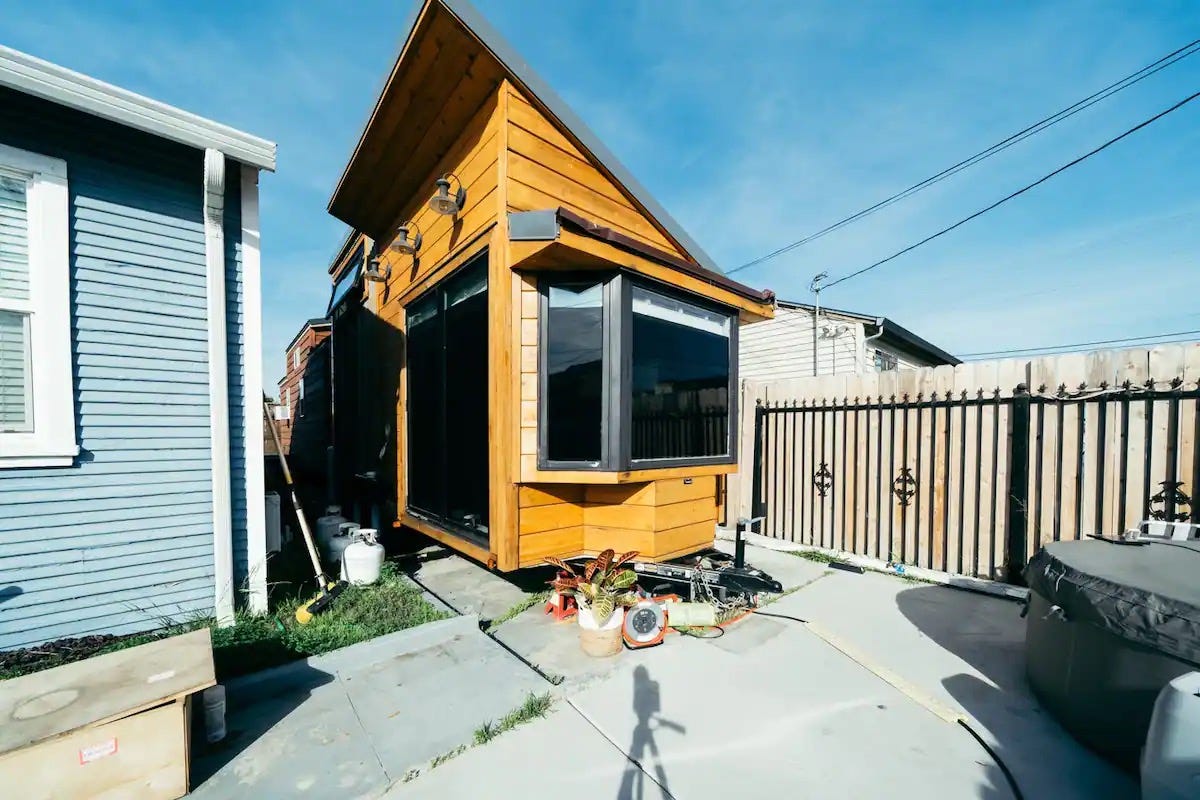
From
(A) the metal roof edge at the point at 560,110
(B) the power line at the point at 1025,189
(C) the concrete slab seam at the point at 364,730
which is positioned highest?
(B) the power line at the point at 1025,189

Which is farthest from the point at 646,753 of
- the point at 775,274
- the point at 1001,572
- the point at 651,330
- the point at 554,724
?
the point at 775,274

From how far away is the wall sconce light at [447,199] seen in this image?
3.67 metres

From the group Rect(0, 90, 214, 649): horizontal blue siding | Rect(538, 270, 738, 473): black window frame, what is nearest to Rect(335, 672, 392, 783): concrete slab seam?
A: Rect(0, 90, 214, 649): horizontal blue siding

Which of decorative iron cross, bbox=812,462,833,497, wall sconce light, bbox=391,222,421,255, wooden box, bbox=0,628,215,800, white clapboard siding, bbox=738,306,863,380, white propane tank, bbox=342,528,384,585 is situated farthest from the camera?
white clapboard siding, bbox=738,306,863,380

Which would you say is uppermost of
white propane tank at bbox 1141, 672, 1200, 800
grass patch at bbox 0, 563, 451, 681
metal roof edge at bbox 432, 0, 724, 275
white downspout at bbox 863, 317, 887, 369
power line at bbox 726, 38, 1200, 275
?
power line at bbox 726, 38, 1200, 275

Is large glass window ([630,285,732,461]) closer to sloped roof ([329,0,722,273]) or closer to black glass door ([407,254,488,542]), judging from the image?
sloped roof ([329,0,722,273])

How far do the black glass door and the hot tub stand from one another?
3392mm

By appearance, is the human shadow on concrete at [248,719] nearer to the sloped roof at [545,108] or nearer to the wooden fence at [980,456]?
the sloped roof at [545,108]

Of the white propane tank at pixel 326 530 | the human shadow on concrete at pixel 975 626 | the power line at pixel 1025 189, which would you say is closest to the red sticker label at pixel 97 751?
the white propane tank at pixel 326 530

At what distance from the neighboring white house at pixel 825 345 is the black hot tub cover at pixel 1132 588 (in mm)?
7186

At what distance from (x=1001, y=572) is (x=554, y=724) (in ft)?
14.2

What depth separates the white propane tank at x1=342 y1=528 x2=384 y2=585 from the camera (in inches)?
150

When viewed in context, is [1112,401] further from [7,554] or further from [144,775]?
[7,554]

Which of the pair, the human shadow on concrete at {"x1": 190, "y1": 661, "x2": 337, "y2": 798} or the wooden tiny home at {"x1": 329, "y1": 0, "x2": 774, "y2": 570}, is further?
the wooden tiny home at {"x1": 329, "y1": 0, "x2": 774, "y2": 570}
